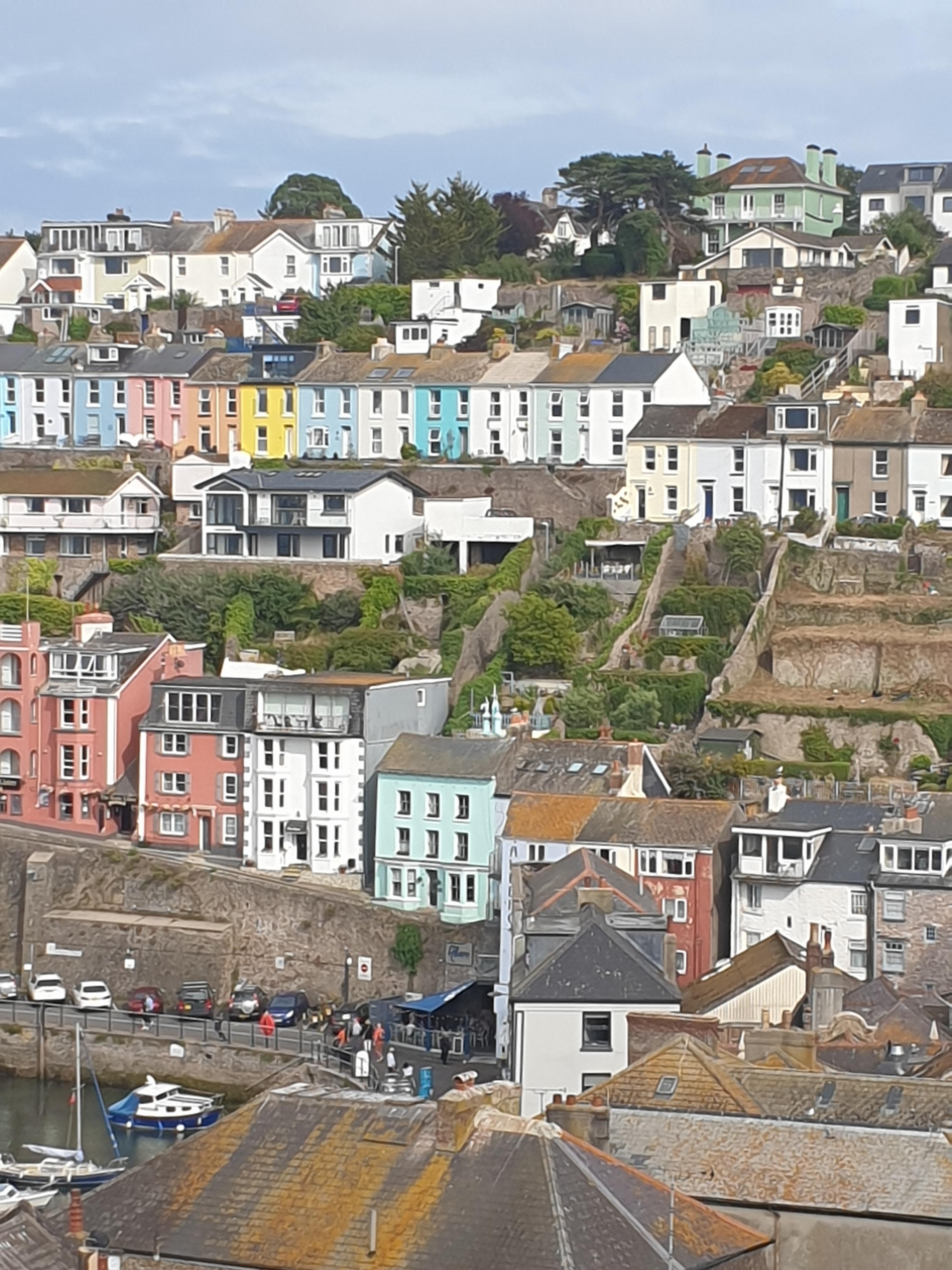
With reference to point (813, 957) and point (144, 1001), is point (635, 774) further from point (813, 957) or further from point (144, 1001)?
point (144, 1001)

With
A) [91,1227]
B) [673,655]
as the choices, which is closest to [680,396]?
[673,655]

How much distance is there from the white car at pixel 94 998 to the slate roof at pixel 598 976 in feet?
50.4

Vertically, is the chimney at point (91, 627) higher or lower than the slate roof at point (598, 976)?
higher

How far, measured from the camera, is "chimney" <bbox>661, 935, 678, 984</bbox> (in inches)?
1917

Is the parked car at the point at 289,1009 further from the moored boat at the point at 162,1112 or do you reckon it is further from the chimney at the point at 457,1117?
the chimney at the point at 457,1117

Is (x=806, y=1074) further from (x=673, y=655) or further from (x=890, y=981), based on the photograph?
(x=673, y=655)

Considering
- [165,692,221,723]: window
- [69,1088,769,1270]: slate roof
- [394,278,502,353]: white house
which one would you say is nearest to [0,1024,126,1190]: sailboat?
[165,692,221,723]: window

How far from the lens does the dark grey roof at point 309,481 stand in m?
74.9

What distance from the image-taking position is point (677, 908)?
5656 cm

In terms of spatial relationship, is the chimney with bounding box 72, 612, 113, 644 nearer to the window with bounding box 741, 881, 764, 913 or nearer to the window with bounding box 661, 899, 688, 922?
the window with bounding box 661, 899, 688, 922

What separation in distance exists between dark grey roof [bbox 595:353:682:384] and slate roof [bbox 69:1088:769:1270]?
53424mm

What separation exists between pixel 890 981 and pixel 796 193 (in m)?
52.6

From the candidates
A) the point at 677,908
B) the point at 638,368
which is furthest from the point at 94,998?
the point at 638,368

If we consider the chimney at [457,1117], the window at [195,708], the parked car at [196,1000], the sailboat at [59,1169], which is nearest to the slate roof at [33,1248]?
the chimney at [457,1117]
